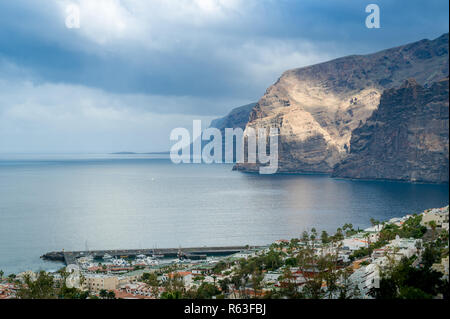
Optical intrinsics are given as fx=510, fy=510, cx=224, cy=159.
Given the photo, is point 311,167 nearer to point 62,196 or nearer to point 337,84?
point 337,84

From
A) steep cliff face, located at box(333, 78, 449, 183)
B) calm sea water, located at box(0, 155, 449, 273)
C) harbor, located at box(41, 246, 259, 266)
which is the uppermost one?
steep cliff face, located at box(333, 78, 449, 183)

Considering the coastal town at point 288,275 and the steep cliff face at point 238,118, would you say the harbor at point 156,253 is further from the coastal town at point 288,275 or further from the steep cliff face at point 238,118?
the steep cliff face at point 238,118

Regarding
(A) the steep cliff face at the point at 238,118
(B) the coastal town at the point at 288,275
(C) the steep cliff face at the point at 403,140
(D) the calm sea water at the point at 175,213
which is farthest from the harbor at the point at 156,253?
(A) the steep cliff face at the point at 238,118

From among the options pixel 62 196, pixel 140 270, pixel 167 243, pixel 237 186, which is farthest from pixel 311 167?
pixel 140 270

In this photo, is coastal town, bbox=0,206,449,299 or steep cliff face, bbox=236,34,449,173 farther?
steep cliff face, bbox=236,34,449,173

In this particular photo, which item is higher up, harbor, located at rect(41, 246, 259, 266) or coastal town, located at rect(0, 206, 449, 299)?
coastal town, located at rect(0, 206, 449, 299)

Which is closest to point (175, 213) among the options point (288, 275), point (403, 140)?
point (288, 275)

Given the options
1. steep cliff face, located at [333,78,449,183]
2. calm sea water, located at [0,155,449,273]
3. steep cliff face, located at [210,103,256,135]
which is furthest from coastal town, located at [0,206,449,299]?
steep cliff face, located at [210,103,256,135]

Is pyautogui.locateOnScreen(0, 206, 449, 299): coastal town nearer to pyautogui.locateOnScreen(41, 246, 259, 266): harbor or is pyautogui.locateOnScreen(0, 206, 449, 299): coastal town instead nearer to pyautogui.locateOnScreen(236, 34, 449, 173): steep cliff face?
pyautogui.locateOnScreen(41, 246, 259, 266): harbor
